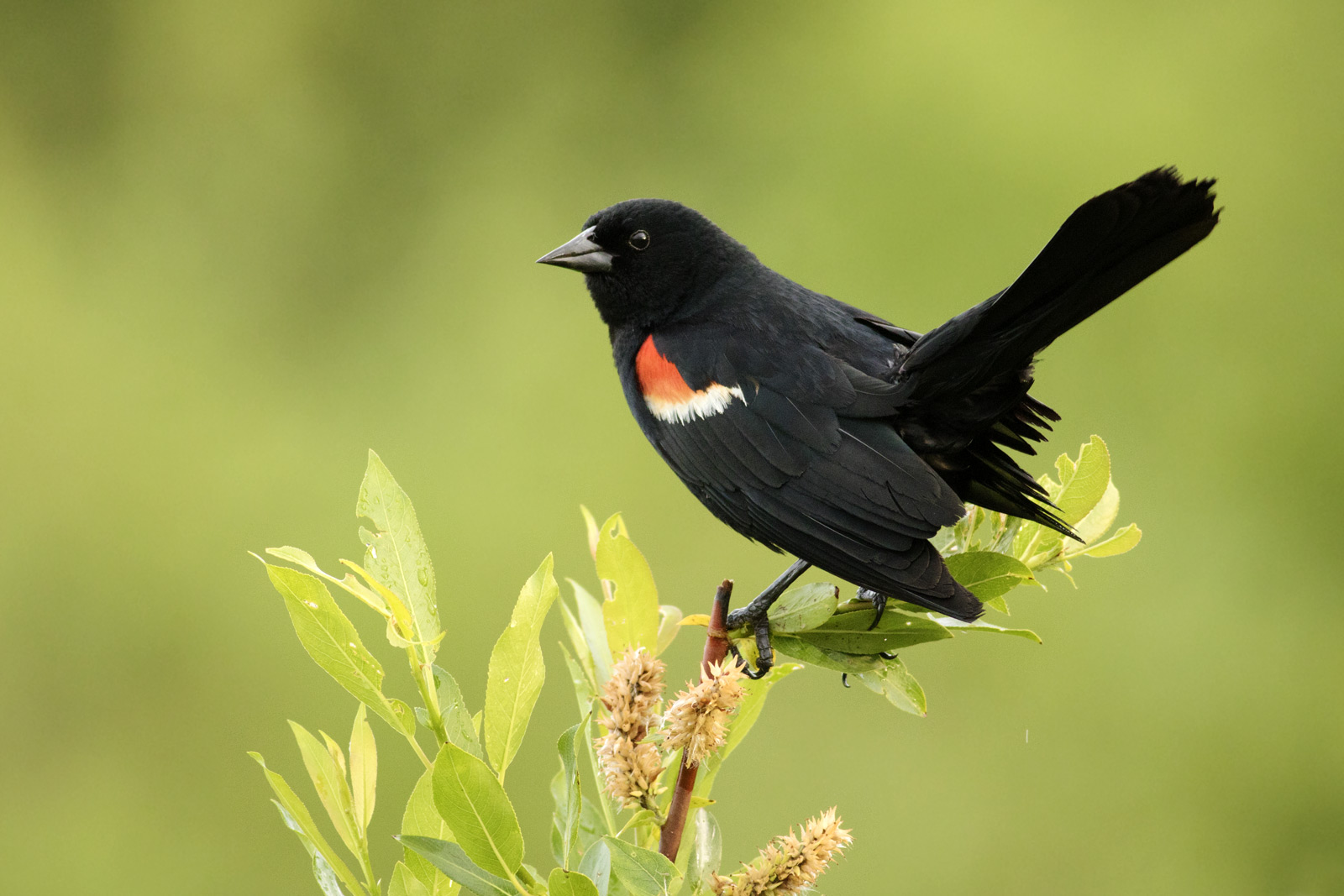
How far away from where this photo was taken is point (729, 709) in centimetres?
70

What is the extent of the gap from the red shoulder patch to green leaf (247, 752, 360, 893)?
68 centimetres

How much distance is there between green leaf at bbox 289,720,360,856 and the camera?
707 mm

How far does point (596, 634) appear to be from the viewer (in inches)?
34.7

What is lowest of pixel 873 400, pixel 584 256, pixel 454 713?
pixel 454 713

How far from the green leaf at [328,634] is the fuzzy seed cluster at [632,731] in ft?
0.45

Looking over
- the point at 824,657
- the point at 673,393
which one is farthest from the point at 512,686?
the point at 673,393

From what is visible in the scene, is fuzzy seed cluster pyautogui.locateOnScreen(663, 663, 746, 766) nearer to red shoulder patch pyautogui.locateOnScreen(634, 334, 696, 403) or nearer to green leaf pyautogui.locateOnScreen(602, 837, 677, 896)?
green leaf pyautogui.locateOnScreen(602, 837, 677, 896)

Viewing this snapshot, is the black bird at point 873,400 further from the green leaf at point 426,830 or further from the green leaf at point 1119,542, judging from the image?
the green leaf at point 426,830

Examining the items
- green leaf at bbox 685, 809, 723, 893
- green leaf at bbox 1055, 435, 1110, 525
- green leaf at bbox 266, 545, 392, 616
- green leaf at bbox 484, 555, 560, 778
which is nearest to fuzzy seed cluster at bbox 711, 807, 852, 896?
green leaf at bbox 685, 809, 723, 893

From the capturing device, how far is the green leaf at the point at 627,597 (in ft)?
2.69

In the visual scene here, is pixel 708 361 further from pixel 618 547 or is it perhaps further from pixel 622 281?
pixel 618 547

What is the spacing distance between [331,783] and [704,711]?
239 mm

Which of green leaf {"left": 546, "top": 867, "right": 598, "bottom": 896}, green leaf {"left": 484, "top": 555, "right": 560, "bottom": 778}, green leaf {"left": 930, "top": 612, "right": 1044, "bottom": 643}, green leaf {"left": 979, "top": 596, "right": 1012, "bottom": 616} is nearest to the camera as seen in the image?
green leaf {"left": 546, "top": 867, "right": 598, "bottom": 896}

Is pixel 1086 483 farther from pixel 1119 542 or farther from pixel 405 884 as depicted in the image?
pixel 405 884
